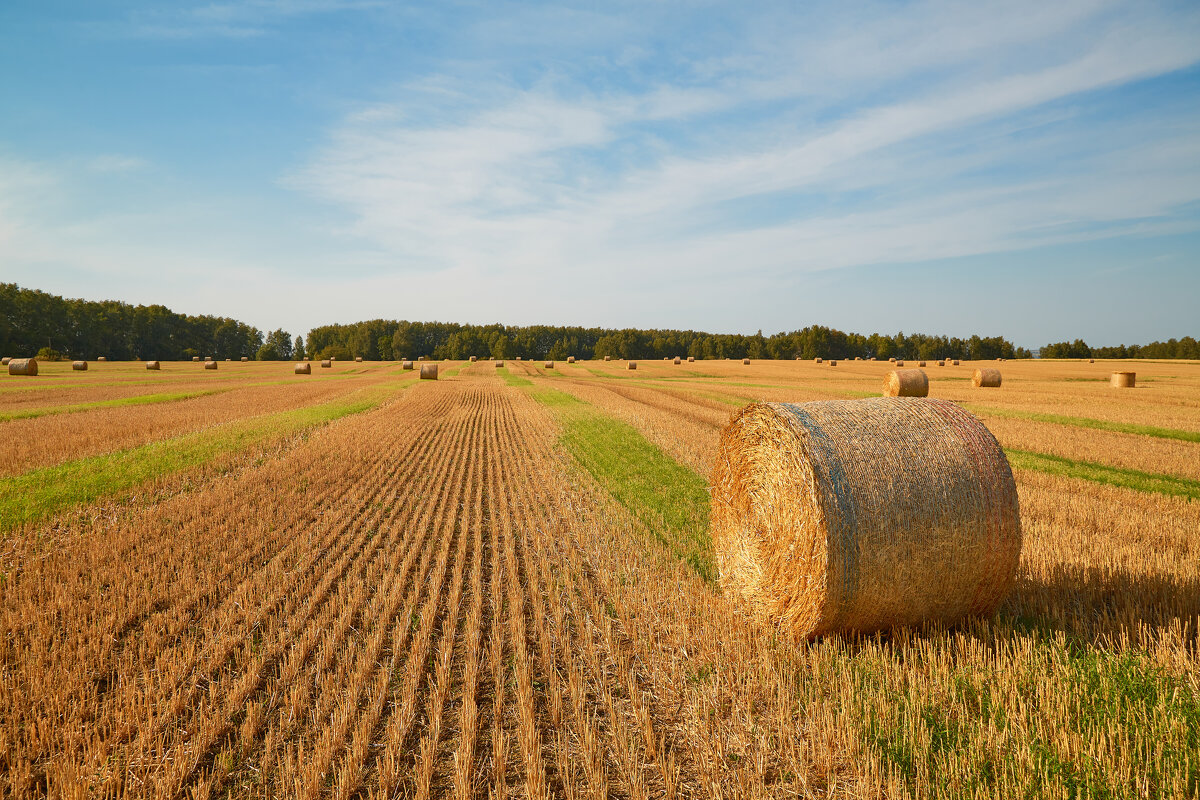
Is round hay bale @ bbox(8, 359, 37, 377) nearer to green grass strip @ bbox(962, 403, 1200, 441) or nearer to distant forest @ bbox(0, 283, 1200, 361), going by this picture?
distant forest @ bbox(0, 283, 1200, 361)

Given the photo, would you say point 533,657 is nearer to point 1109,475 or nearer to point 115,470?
point 115,470

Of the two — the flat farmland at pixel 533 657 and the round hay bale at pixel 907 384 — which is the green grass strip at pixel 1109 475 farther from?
the round hay bale at pixel 907 384

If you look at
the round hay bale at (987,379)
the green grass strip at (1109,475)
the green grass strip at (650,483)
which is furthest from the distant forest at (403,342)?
the green grass strip at (1109,475)

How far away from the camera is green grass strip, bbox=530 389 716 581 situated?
8328 millimetres

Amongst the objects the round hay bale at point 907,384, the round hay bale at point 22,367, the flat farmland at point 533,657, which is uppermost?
the round hay bale at point 22,367

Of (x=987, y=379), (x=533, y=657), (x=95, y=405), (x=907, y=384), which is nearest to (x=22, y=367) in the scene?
(x=95, y=405)

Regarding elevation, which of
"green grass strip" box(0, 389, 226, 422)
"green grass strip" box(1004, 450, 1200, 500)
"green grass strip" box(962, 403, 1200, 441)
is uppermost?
"green grass strip" box(0, 389, 226, 422)

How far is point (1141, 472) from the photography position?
11.8m

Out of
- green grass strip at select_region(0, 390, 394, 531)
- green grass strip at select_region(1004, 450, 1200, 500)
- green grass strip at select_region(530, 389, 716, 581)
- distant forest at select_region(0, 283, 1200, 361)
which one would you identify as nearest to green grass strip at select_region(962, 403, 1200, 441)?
green grass strip at select_region(1004, 450, 1200, 500)

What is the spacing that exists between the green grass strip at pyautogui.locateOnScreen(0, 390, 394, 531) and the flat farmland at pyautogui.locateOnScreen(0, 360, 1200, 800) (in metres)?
0.21

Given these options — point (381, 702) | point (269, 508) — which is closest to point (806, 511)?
point (381, 702)

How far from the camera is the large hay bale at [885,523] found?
5105 mm

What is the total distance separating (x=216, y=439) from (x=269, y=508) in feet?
27.9

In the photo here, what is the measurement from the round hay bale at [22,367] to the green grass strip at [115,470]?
41.1 metres
